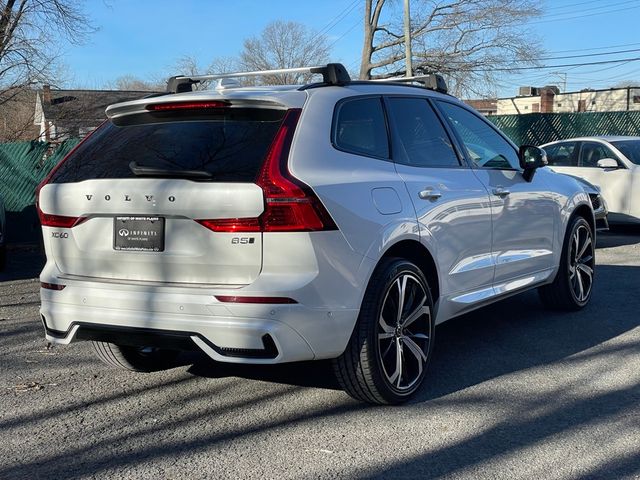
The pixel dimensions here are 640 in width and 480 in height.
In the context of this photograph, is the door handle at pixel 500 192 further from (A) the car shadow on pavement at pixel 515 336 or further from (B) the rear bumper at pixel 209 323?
(B) the rear bumper at pixel 209 323

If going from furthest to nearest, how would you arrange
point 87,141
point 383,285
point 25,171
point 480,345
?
point 25,171
point 480,345
point 87,141
point 383,285

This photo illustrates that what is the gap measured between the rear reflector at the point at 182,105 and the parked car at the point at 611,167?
9.01 m

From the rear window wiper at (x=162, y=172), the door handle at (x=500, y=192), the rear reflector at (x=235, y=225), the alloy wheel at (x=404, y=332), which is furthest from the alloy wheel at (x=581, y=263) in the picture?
the rear window wiper at (x=162, y=172)

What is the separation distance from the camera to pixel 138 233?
3.77 metres

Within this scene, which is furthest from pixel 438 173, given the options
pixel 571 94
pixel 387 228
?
pixel 571 94

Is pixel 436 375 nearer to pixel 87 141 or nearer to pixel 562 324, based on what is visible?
pixel 562 324

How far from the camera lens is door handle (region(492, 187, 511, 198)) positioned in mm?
5270

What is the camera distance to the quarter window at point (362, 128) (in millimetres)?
4130

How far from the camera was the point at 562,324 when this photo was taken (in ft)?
20.0

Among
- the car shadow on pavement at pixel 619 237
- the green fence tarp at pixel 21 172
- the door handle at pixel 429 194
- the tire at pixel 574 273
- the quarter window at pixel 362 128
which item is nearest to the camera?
the quarter window at pixel 362 128

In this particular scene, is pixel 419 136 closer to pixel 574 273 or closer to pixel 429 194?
pixel 429 194

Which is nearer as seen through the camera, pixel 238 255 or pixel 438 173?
pixel 238 255

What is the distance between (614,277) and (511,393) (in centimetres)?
433

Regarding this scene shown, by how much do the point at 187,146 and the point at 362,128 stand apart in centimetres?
108
